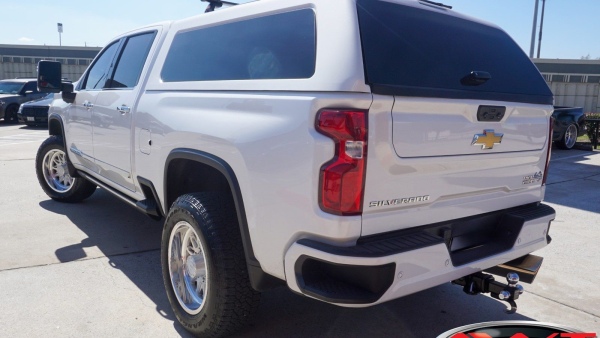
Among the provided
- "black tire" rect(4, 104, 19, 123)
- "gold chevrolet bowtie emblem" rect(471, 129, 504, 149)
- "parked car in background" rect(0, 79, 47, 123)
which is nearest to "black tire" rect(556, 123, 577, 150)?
"gold chevrolet bowtie emblem" rect(471, 129, 504, 149)

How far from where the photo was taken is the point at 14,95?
56.0 feet

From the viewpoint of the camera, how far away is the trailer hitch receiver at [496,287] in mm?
2732

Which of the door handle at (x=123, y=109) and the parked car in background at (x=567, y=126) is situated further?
the parked car in background at (x=567, y=126)

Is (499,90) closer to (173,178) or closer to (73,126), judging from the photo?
(173,178)

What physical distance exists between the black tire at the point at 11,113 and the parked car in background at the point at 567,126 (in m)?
16.9

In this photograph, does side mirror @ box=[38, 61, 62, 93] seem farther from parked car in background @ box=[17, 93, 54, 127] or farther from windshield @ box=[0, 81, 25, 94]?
windshield @ box=[0, 81, 25, 94]

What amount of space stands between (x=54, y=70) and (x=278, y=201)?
408cm

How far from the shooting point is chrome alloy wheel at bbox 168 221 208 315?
305cm

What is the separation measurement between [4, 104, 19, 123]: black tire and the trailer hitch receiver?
1796cm

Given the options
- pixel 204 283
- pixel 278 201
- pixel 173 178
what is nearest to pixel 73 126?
Answer: pixel 173 178

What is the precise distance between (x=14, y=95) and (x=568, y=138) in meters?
17.4

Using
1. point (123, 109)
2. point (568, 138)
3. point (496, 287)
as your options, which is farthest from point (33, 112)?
point (496, 287)

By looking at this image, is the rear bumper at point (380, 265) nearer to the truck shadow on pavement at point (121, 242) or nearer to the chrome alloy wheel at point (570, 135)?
the truck shadow on pavement at point (121, 242)

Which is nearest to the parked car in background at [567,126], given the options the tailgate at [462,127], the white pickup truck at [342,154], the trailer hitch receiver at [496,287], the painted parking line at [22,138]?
the white pickup truck at [342,154]
